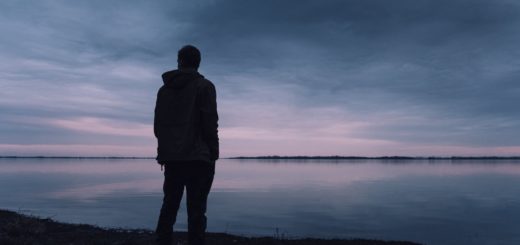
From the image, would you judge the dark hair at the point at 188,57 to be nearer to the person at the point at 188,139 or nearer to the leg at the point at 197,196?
the person at the point at 188,139

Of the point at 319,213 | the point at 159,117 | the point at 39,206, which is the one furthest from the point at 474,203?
the point at 159,117

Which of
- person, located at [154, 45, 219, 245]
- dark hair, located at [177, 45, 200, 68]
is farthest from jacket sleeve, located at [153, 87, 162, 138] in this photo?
dark hair, located at [177, 45, 200, 68]

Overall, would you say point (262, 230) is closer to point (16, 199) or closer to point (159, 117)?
point (159, 117)

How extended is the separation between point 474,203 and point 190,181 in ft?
111

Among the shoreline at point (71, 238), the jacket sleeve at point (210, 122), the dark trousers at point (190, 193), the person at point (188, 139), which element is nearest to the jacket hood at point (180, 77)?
the person at point (188, 139)

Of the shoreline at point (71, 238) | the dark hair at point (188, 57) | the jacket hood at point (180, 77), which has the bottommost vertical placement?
the shoreline at point (71, 238)

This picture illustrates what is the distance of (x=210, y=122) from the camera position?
5.80 metres

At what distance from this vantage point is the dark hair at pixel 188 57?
20.1 ft

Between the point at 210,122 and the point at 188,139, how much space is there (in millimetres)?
365

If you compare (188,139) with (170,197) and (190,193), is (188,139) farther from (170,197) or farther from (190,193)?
(170,197)

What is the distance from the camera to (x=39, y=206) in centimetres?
2930

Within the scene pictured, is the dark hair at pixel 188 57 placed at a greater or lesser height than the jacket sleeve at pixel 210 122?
greater

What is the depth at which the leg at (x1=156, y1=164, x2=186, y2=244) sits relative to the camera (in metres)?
5.92

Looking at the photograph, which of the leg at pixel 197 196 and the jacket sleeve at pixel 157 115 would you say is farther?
the jacket sleeve at pixel 157 115
